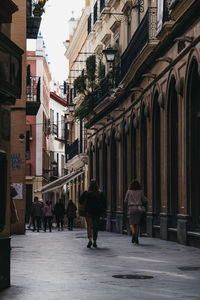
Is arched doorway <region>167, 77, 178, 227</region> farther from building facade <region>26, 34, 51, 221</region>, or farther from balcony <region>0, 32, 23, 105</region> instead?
building facade <region>26, 34, 51, 221</region>

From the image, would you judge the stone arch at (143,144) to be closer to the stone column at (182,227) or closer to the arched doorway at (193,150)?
the stone column at (182,227)

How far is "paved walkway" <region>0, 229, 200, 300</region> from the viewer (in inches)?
366

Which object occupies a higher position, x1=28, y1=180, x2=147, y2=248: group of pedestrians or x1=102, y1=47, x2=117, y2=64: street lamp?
x1=102, y1=47, x2=117, y2=64: street lamp

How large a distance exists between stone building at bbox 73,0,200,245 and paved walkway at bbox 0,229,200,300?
2.63 metres

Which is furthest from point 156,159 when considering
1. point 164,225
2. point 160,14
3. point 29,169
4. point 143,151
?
point 29,169

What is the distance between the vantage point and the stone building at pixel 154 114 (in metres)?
19.6

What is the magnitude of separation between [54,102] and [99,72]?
4822 centimetres

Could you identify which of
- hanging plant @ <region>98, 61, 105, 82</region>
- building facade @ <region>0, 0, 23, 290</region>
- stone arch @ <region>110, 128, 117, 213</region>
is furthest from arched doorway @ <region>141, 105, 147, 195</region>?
building facade @ <region>0, 0, 23, 290</region>

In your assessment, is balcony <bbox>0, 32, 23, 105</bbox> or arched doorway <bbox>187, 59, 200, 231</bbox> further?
arched doorway <bbox>187, 59, 200, 231</bbox>

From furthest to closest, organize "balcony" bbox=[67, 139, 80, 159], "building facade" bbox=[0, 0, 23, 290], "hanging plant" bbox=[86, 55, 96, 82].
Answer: "balcony" bbox=[67, 139, 80, 159]
"hanging plant" bbox=[86, 55, 96, 82]
"building facade" bbox=[0, 0, 23, 290]

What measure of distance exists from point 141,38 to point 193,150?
7.01m

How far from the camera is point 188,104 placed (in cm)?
1984

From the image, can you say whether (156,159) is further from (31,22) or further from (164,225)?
(31,22)

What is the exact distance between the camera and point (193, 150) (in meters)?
19.6
